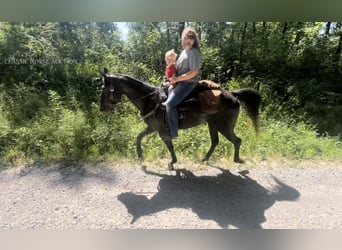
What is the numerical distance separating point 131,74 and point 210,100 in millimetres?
634

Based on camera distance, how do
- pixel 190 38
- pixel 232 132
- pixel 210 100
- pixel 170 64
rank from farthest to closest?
pixel 232 132
pixel 210 100
pixel 170 64
pixel 190 38

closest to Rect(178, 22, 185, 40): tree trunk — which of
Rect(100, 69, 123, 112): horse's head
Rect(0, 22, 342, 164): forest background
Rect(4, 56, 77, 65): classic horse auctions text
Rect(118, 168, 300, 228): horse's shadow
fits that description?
Rect(0, 22, 342, 164): forest background

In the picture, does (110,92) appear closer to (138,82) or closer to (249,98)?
(138,82)

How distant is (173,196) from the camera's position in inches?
75.8

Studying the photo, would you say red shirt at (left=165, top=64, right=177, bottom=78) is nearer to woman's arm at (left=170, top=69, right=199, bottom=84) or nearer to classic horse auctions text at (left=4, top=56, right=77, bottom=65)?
woman's arm at (left=170, top=69, right=199, bottom=84)

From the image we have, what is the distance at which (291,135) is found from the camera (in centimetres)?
238

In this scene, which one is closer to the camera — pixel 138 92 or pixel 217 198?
pixel 217 198

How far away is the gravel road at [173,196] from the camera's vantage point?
1.75 metres

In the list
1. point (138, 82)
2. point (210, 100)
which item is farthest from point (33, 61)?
point (210, 100)

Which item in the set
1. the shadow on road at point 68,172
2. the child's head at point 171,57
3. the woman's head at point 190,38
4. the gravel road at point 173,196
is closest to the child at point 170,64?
the child's head at point 171,57

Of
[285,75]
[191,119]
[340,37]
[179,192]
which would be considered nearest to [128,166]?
[179,192]

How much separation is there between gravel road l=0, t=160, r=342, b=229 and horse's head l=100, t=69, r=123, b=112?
44 cm

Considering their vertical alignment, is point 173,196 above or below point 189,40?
below

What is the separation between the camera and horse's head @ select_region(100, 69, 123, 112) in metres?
2.00
